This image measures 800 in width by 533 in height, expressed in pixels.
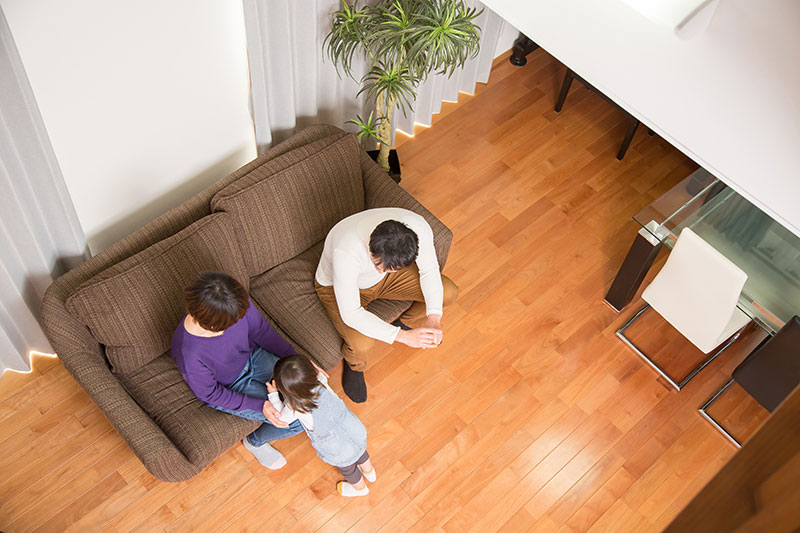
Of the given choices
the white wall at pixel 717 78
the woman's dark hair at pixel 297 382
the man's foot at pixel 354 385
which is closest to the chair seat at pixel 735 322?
the man's foot at pixel 354 385

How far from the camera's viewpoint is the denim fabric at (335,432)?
2455 millimetres

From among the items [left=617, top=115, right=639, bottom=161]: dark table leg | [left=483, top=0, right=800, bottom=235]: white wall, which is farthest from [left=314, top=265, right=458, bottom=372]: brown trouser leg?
[left=483, top=0, right=800, bottom=235]: white wall

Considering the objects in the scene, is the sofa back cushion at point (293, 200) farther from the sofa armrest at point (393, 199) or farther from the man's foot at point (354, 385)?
the man's foot at point (354, 385)

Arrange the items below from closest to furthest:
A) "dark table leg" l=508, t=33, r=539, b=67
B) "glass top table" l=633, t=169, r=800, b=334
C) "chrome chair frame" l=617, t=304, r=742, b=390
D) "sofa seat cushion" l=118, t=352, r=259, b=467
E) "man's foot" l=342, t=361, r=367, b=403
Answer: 1. "sofa seat cushion" l=118, t=352, r=259, b=467
2. "glass top table" l=633, t=169, r=800, b=334
3. "man's foot" l=342, t=361, r=367, b=403
4. "chrome chair frame" l=617, t=304, r=742, b=390
5. "dark table leg" l=508, t=33, r=539, b=67

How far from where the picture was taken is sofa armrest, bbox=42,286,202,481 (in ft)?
8.05

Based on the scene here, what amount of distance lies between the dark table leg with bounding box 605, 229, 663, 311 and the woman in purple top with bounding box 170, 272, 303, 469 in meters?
1.62

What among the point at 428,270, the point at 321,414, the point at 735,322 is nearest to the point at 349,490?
the point at 321,414

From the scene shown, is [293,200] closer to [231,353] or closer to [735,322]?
[231,353]

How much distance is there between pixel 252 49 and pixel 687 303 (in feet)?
7.02

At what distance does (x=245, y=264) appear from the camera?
2.96m

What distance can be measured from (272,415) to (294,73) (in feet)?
5.03

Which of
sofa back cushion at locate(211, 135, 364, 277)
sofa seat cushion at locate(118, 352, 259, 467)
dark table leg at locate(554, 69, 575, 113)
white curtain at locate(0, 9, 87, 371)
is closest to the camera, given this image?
white curtain at locate(0, 9, 87, 371)

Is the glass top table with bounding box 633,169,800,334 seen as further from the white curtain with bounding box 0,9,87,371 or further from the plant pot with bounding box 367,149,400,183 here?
the white curtain with bounding box 0,9,87,371

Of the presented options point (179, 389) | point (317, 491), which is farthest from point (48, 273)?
point (317, 491)
